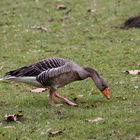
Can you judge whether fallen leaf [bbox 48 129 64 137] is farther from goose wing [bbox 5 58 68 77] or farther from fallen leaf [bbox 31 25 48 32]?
fallen leaf [bbox 31 25 48 32]

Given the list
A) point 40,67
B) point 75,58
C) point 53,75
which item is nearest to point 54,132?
point 53,75

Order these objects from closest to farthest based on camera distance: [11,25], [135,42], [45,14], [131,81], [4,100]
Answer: [4,100], [131,81], [135,42], [11,25], [45,14]

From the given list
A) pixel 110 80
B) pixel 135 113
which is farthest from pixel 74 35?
pixel 135 113

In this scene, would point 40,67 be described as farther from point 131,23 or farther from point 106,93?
point 131,23

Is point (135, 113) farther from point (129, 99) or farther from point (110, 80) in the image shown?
point (110, 80)

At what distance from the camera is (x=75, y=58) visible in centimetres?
1291

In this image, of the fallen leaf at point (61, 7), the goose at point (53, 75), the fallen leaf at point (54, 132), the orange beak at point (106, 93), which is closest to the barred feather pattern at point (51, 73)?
the goose at point (53, 75)

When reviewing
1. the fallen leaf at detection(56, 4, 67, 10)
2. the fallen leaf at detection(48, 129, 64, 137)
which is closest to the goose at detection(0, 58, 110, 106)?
the fallen leaf at detection(48, 129, 64, 137)

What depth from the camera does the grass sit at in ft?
25.4

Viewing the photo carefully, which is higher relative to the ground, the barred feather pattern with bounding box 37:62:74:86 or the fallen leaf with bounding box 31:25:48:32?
the barred feather pattern with bounding box 37:62:74:86

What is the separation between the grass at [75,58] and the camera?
7.74 meters

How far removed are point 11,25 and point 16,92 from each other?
6814mm

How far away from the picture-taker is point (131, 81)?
34.6ft

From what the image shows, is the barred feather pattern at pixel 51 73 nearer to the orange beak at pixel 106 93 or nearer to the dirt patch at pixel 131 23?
the orange beak at pixel 106 93
